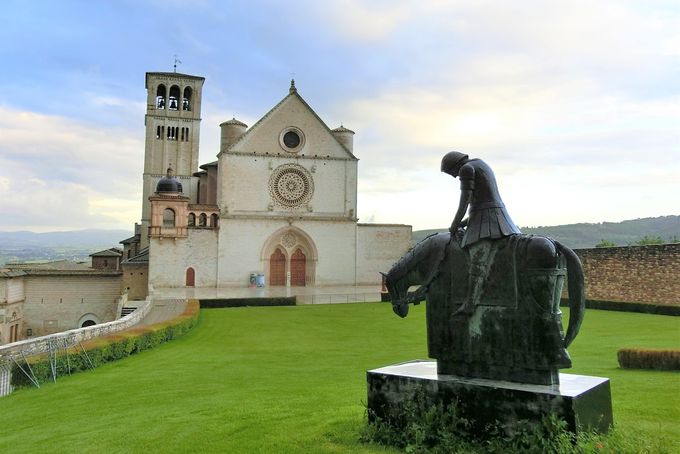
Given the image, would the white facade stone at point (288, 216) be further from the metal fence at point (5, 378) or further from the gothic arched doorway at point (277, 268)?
the metal fence at point (5, 378)

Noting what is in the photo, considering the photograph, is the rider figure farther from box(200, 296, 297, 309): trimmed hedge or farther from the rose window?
the rose window

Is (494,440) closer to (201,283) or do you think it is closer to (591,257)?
(591,257)

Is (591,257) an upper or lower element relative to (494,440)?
upper

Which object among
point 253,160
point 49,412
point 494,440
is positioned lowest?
point 49,412

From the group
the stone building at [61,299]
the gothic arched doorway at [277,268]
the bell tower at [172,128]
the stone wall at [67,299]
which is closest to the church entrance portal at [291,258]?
the gothic arched doorway at [277,268]

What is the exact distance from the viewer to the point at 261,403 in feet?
28.6

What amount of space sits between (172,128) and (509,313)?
55980mm

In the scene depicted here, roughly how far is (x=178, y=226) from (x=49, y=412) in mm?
32184

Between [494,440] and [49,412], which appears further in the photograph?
[49,412]

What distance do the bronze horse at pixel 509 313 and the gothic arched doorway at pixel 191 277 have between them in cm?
3734

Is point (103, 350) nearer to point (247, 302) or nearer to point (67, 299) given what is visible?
point (247, 302)

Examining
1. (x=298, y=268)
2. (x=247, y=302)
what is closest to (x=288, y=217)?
(x=298, y=268)

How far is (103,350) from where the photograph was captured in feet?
53.7

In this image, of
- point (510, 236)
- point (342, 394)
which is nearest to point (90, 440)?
point (342, 394)
